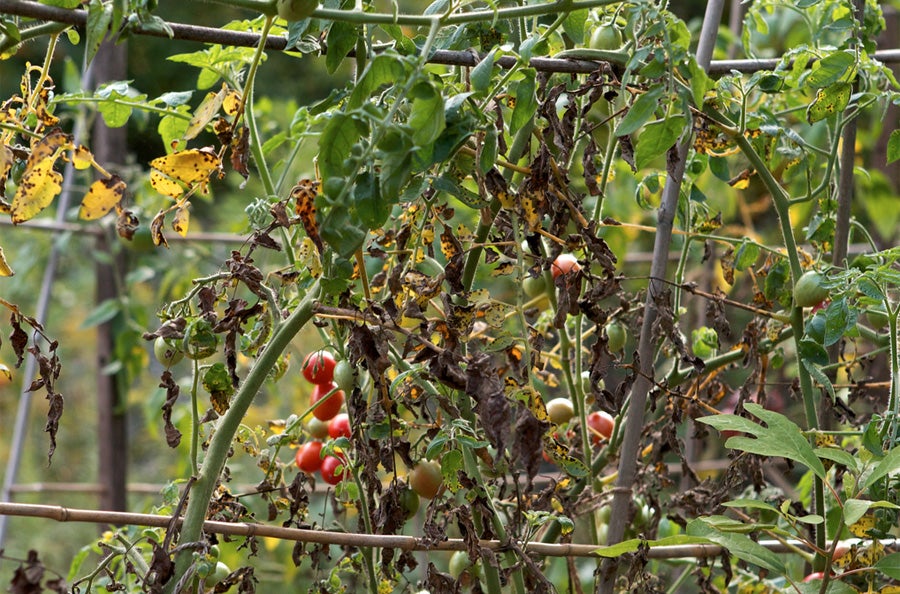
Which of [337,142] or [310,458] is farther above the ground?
[337,142]

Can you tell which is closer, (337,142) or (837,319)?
(337,142)

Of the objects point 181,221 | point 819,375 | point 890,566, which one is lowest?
point 890,566

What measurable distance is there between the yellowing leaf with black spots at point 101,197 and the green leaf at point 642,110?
30cm

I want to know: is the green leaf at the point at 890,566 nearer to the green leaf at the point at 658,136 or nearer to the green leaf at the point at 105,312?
the green leaf at the point at 658,136

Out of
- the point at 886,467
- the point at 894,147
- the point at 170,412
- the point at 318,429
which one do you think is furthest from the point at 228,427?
the point at 894,147

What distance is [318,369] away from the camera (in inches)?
28.0

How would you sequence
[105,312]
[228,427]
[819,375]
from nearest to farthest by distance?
[228,427]
[819,375]
[105,312]

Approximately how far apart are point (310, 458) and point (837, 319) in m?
0.41

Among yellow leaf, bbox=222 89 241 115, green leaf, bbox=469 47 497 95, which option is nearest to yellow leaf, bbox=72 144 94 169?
yellow leaf, bbox=222 89 241 115

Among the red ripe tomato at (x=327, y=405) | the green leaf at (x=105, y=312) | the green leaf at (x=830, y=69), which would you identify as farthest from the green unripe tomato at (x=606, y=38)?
the green leaf at (x=105, y=312)

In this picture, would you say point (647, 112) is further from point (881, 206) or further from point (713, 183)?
point (713, 183)

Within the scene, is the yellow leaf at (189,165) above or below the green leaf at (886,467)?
above

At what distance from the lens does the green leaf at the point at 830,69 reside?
0.64m

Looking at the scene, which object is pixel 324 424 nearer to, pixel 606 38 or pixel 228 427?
pixel 228 427
